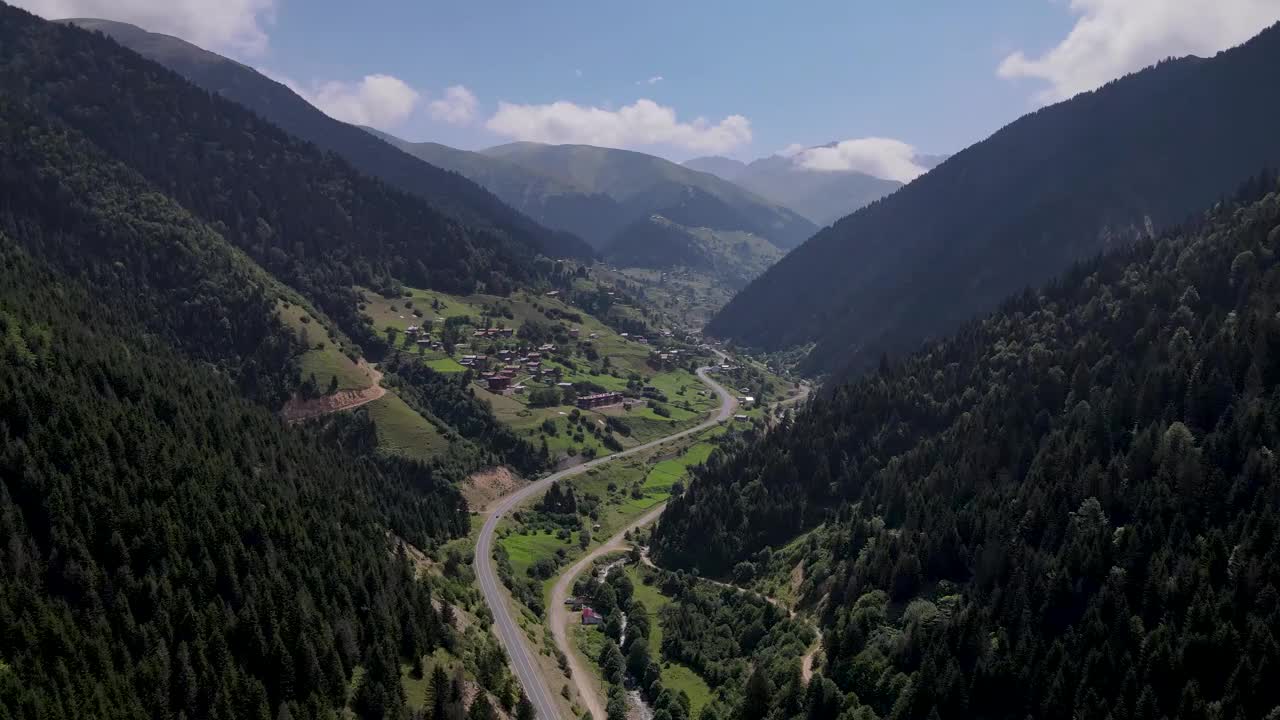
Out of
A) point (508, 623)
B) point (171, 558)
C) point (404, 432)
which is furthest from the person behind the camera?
point (404, 432)

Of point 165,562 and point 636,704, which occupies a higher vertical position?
point 165,562

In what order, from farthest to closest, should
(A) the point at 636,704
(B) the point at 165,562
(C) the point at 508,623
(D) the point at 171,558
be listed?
1. (C) the point at 508,623
2. (A) the point at 636,704
3. (D) the point at 171,558
4. (B) the point at 165,562

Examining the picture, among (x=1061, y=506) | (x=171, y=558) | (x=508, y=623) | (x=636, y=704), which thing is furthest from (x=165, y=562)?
(x=1061, y=506)

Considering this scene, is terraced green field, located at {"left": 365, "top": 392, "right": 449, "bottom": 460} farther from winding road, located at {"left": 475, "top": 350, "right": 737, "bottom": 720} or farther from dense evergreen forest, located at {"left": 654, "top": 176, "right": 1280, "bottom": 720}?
dense evergreen forest, located at {"left": 654, "top": 176, "right": 1280, "bottom": 720}

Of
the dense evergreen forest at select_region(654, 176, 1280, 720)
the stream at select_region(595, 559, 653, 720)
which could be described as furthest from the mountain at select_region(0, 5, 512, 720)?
the dense evergreen forest at select_region(654, 176, 1280, 720)

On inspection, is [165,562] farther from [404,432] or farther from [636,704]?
[404,432]

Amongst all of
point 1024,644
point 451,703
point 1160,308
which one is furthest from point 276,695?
point 1160,308
